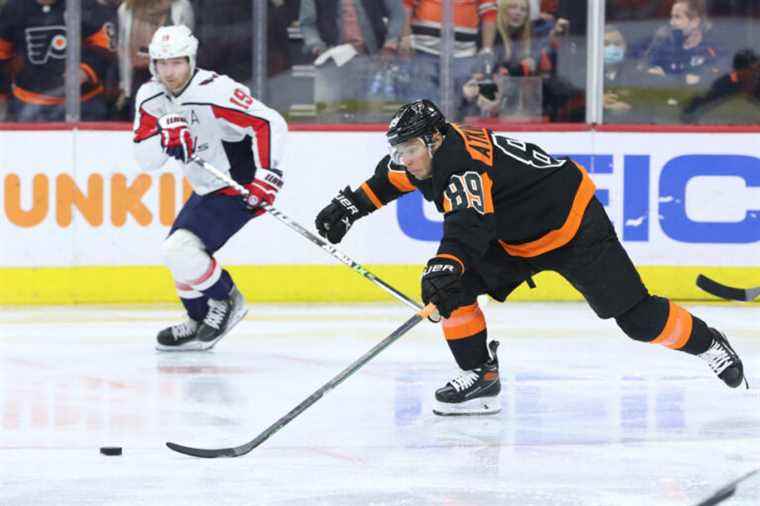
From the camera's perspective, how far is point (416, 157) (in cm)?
437

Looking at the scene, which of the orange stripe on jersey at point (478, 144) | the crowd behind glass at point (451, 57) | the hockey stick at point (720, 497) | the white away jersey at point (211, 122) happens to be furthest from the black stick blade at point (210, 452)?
the crowd behind glass at point (451, 57)

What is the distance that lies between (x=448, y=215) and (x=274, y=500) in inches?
38.9

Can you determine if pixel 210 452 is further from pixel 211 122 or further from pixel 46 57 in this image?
pixel 46 57

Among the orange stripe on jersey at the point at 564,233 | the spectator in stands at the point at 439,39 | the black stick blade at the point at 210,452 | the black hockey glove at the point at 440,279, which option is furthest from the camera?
the spectator in stands at the point at 439,39

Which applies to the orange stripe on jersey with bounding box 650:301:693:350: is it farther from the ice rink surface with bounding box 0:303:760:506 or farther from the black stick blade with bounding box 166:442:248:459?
the black stick blade with bounding box 166:442:248:459

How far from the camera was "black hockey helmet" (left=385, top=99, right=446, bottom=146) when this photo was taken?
14.1ft

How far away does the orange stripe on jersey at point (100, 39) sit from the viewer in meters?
7.75

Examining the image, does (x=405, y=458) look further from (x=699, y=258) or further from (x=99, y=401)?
(x=699, y=258)

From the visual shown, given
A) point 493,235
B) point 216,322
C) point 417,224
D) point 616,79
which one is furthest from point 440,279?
point 616,79

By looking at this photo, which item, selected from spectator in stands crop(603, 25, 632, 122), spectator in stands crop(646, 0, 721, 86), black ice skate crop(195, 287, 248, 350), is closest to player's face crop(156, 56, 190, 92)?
black ice skate crop(195, 287, 248, 350)

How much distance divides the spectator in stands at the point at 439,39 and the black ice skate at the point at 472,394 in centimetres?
325

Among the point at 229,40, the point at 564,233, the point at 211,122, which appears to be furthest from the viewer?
the point at 229,40

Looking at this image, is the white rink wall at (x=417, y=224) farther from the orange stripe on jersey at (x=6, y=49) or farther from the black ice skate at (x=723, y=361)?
the black ice skate at (x=723, y=361)

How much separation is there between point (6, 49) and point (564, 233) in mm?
3934
